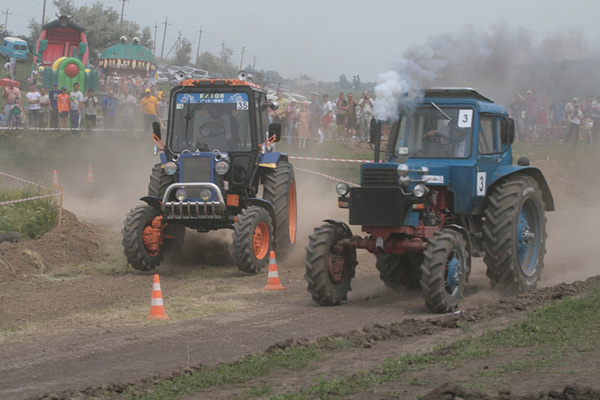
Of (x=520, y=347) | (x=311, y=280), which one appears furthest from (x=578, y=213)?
(x=520, y=347)

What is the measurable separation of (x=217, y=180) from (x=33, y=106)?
1575 centimetres

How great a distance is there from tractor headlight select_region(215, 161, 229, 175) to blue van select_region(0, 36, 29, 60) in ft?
159

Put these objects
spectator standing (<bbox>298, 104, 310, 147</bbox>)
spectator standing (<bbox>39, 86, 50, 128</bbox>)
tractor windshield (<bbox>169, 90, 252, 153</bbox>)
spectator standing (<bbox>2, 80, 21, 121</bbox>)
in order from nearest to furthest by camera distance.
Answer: tractor windshield (<bbox>169, 90, 252, 153</bbox>) → spectator standing (<bbox>2, 80, 21, 121</bbox>) → spectator standing (<bbox>39, 86, 50, 128</bbox>) → spectator standing (<bbox>298, 104, 310, 147</bbox>)

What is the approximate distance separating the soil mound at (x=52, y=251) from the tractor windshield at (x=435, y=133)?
20.0ft

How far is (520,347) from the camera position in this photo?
8.20 m

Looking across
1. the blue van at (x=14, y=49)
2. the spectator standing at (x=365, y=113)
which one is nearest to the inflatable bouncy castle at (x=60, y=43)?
the blue van at (x=14, y=49)

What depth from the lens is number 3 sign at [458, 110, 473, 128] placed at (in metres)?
11.5

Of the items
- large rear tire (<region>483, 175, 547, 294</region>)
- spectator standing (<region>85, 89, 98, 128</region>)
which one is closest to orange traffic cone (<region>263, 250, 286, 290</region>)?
large rear tire (<region>483, 175, 547, 294</region>)

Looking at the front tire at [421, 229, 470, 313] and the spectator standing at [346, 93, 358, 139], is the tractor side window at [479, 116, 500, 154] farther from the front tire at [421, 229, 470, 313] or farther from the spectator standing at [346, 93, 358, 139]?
the spectator standing at [346, 93, 358, 139]

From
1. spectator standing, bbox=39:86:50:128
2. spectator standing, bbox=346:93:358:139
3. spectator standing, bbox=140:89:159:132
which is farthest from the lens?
spectator standing, bbox=346:93:358:139

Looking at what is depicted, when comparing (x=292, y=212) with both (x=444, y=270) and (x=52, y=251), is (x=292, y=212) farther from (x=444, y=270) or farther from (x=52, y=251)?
(x=444, y=270)

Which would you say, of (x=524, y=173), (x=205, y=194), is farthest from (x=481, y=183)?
(x=205, y=194)

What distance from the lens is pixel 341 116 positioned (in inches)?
1163

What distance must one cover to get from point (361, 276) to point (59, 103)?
16921 mm
